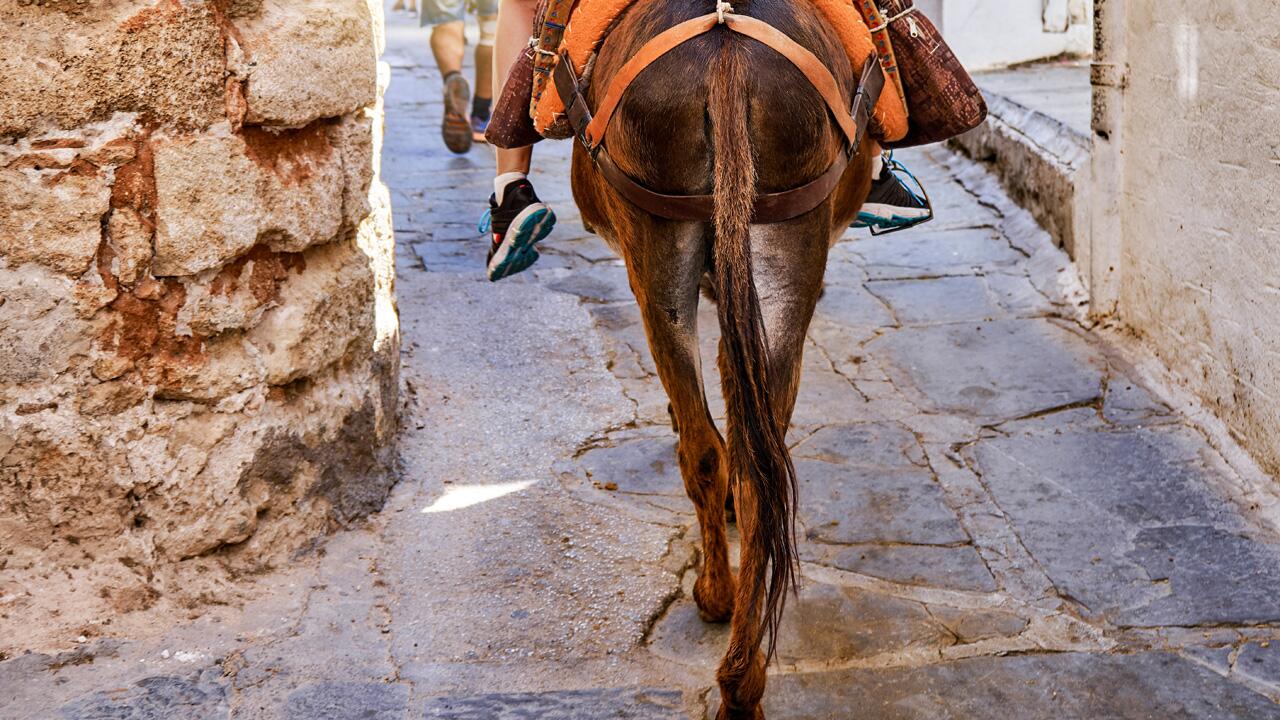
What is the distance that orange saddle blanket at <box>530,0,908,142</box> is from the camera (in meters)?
2.98

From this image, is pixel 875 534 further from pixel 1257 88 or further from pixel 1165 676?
pixel 1257 88

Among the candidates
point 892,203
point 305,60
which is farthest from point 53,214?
point 892,203

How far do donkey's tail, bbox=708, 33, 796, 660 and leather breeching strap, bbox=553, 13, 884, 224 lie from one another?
71 mm

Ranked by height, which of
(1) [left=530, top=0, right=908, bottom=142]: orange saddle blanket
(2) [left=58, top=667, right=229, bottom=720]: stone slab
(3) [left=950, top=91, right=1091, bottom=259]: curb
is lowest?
(2) [left=58, top=667, right=229, bottom=720]: stone slab

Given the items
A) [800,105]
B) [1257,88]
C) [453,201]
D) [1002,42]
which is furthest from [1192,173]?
[1002,42]

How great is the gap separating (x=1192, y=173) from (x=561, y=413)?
2.38 meters

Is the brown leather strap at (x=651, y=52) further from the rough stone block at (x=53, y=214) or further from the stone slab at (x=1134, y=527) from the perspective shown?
the stone slab at (x=1134, y=527)

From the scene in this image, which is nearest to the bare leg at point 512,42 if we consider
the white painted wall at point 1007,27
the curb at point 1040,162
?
the curb at point 1040,162

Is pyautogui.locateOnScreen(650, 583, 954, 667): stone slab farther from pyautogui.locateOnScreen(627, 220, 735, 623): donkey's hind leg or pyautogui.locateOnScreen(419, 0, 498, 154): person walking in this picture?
pyautogui.locateOnScreen(419, 0, 498, 154): person walking

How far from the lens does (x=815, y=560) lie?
145 inches

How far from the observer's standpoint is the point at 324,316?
3678mm

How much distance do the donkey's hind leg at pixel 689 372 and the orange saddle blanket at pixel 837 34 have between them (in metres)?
0.41

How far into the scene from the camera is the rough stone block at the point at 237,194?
3225 mm

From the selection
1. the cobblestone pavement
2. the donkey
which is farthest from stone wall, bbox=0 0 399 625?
the donkey
